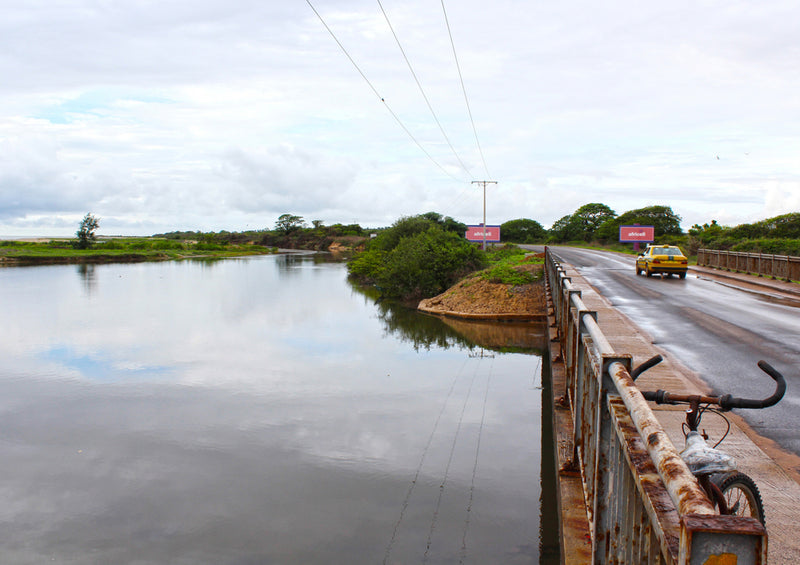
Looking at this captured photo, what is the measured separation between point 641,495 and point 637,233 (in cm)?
8688

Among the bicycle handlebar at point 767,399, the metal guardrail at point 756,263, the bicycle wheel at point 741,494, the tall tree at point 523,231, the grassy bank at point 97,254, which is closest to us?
the bicycle handlebar at point 767,399

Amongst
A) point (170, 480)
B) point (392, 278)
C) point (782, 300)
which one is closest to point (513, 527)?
point (170, 480)

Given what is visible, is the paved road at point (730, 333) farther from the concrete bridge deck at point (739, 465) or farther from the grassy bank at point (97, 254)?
the grassy bank at point (97, 254)

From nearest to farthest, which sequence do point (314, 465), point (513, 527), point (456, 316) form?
1. point (513, 527)
2. point (314, 465)
3. point (456, 316)

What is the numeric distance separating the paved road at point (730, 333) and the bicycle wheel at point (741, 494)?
10.1 ft

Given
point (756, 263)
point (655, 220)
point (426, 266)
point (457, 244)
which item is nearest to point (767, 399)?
point (756, 263)

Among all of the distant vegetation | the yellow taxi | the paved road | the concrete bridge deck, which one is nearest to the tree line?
the distant vegetation

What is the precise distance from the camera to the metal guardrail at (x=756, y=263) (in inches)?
1064

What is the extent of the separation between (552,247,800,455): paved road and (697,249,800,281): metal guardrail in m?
3.17

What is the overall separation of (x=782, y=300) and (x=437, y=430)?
14.4 metres

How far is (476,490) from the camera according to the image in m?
10.9

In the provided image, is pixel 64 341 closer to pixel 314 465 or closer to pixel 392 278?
pixel 314 465

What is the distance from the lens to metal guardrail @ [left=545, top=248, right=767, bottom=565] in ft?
5.22

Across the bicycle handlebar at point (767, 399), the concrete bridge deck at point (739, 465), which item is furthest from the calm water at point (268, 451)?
the bicycle handlebar at point (767, 399)
